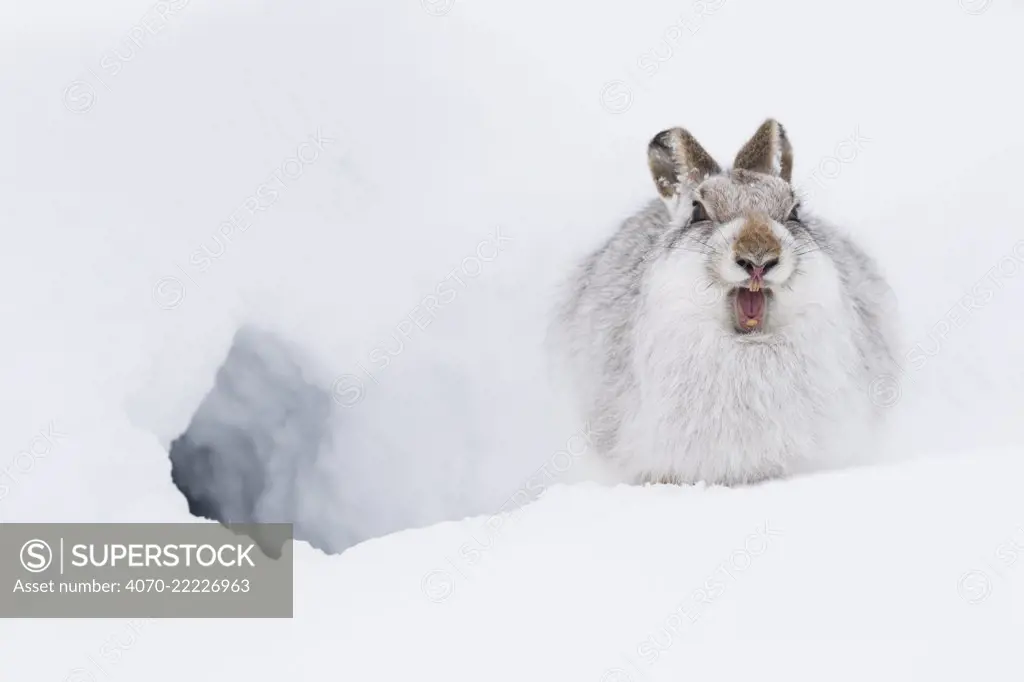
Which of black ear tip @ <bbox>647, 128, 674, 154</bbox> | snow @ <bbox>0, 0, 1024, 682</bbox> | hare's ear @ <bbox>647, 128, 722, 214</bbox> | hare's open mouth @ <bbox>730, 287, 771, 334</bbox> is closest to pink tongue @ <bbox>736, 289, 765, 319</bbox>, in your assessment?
hare's open mouth @ <bbox>730, 287, 771, 334</bbox>

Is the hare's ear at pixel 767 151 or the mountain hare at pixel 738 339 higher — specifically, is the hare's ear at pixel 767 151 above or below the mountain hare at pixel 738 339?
above

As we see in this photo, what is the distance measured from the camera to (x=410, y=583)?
3.65 m

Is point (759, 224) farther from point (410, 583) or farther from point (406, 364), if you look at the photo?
point (406, 364)

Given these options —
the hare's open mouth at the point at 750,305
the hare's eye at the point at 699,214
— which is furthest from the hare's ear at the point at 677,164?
the hare's open mouth at the point at 750,305

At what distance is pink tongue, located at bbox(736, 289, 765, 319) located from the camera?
4145 mm

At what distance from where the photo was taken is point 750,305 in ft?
13.6

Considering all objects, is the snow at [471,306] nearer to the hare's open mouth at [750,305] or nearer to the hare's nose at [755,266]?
the hare's open mouth at [750,305]

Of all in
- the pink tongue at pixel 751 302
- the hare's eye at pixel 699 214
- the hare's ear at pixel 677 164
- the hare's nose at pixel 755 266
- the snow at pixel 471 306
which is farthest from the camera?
the hare's ear at pixel 677 164

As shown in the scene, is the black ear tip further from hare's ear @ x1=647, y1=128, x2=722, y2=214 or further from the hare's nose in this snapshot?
the hare's nose

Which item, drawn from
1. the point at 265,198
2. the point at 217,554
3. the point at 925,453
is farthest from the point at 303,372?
the point at 925,453

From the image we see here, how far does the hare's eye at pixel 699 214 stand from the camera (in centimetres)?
433

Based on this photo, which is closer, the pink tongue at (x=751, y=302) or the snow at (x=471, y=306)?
the snow at (x=471, y=306)

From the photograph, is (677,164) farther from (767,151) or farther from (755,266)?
(755,266)

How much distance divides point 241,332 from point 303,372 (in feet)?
1.34
